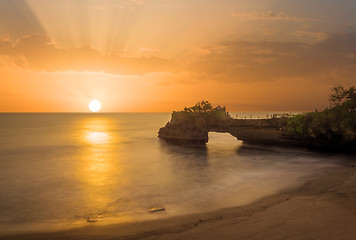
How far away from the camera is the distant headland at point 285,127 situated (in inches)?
1318

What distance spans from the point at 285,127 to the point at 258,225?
3285 cm

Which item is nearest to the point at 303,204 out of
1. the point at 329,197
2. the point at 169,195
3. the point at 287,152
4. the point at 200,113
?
the point at 329,197

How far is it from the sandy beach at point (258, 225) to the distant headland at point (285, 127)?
23.1 metres

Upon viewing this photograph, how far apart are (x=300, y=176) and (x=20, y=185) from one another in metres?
24.2

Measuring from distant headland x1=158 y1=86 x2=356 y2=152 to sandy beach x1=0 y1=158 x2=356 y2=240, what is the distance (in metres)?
23.1

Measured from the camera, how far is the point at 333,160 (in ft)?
94.1

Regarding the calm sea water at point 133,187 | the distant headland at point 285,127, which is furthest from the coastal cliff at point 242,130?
the calm sea water at point 133,187

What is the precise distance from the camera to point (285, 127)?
129 ft

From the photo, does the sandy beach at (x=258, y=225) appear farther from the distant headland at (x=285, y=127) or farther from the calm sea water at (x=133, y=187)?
the distant headland at (x=285, y=127)

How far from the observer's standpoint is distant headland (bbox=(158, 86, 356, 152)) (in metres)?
33.5

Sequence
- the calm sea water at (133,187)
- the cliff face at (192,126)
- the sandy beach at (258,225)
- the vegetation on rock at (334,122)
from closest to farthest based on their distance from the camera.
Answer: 1. the sandy beach at (258,225)
2. the calm sea water at (133,187)
3. the vegetation on rock at (334,122)
4. the cliff face at (192,126)

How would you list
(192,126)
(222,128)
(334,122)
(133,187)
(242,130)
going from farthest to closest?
(192,126) → (222,128) → (242,130) → (334,122) → (133,187)

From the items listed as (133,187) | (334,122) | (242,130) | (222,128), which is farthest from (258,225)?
(222,128)

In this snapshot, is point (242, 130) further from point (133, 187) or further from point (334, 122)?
point (133, 187)
